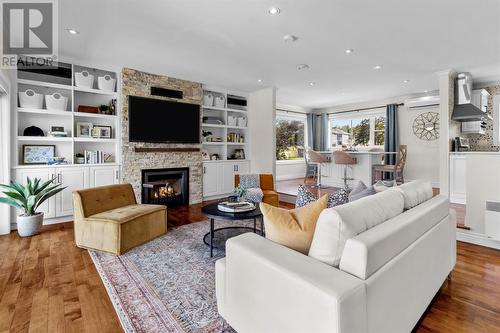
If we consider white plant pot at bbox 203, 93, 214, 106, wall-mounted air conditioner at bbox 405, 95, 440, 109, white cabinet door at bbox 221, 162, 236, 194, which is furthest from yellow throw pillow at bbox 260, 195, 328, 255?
wall-mounted air conditioner at bbox 405, 95, 440, 109

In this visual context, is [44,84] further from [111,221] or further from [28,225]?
[111,221]

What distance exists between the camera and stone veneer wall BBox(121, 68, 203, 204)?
4.50 meters

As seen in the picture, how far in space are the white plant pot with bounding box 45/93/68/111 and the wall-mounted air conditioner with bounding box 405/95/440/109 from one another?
7.43m

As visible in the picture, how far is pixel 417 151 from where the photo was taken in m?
6.79

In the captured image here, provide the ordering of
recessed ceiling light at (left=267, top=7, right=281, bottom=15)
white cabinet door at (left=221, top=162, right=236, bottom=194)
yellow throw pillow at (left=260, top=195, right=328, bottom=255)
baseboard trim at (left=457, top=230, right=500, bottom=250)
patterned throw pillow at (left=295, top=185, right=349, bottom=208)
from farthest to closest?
white cabinet door at (left=221, top=162, right=236, bottom=194)
baseboard trim at (left=457, top=230, right=500, bottom=250)
recessed ceiling light at (left=267, top=7, right=281, bottom=15)
patterned throw pillow at (left=295, top=185, right=349, bottom=208)
yellow throw pillow at (left=260, top=195, right=328, bottom=255)

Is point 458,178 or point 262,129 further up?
point 262,129

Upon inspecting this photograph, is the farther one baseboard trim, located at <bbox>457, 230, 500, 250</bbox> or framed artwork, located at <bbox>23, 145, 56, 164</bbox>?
framed artwork, located at <bbox>23, 145, 56, 164</bbox>

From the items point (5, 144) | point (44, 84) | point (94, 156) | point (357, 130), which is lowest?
point (94, 156)

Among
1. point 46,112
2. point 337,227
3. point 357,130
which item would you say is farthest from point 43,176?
point 357,130

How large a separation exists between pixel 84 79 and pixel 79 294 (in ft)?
11.5

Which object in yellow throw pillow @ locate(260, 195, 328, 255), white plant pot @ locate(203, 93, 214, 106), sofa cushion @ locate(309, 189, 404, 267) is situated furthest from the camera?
white plant pot @ locate(203, 93, 214, 106)

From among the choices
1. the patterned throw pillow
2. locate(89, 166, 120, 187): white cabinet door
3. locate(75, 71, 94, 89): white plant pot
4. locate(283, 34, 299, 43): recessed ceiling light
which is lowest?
the patterned throw pillow

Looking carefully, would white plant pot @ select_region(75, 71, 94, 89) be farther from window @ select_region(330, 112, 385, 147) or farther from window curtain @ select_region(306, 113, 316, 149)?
window @ select_region(330, 112, 385, 147)

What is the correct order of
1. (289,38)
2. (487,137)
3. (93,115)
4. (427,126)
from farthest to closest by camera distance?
1. (427,126)
2. (487,137)
3. (93,115)
4. (289,38)
